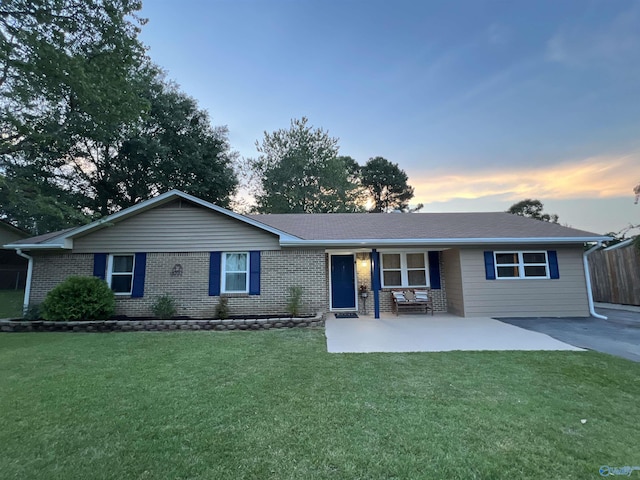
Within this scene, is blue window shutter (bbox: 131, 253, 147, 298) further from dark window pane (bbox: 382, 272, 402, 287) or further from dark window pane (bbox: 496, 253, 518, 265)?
dark window pane (bbox: 496, 253, 518, 265)

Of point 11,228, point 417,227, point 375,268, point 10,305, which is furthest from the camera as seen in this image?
point 11,228

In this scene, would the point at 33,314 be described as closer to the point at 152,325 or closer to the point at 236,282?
the point at 152,325

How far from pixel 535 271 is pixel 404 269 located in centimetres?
412

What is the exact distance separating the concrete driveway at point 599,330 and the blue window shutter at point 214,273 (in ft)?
28.5

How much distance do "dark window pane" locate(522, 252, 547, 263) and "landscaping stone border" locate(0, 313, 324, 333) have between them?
714 cm

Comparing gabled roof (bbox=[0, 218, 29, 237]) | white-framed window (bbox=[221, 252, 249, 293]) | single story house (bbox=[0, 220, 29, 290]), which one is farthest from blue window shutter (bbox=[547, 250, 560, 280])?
gabled roof (bbox=[0, 218, 29, 237])

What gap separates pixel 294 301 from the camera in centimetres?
905

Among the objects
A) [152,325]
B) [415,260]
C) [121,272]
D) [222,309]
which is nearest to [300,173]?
[415,260]

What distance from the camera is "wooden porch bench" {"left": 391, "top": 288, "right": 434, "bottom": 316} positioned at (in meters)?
9.98

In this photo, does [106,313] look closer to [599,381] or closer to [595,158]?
[599,381]

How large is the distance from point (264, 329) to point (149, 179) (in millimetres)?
16006

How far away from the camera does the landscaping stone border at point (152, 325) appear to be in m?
8.02

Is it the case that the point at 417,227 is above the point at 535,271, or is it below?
above

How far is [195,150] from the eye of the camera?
64.0ft
